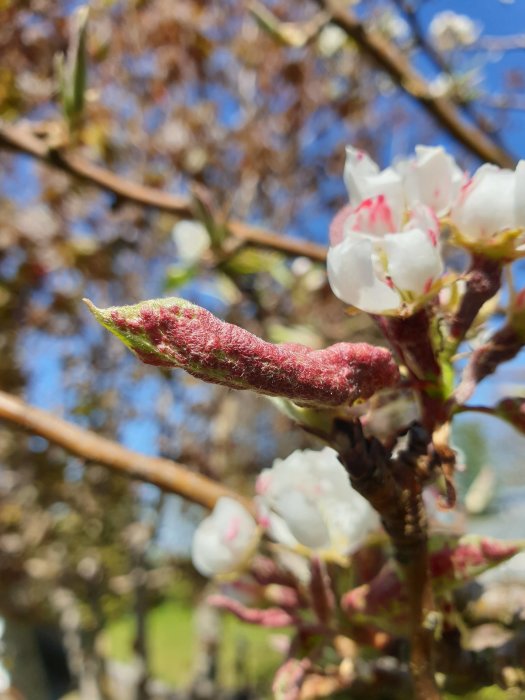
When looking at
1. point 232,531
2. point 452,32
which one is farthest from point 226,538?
point 452,32

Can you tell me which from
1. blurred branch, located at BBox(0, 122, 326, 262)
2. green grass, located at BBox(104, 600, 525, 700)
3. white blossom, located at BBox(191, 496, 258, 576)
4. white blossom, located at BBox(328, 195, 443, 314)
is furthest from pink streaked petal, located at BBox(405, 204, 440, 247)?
blurred branch, located at BBox(0, 122, 326, 262)

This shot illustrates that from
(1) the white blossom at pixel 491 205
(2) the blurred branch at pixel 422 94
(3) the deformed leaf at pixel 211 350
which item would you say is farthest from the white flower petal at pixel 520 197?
(2) the blurred branch at pixel 422 94

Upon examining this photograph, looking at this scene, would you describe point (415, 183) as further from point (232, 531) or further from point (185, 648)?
point (185, 648)

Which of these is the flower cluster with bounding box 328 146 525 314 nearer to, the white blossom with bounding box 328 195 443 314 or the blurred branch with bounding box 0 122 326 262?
the white blossom with bounding box 328 195 443 314

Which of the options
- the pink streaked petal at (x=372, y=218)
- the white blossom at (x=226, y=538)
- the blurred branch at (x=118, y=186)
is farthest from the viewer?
the blurred branch at (x=118, y=186)

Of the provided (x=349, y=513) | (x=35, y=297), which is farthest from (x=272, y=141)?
(x=349, y=513)

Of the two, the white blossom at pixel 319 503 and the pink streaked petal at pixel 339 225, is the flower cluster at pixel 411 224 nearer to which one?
the pink streaked petal at pixel 339 225
